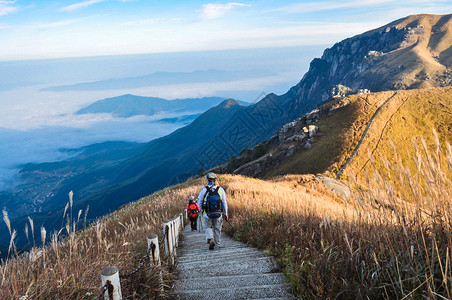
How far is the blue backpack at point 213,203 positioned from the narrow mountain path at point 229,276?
3.42 ft

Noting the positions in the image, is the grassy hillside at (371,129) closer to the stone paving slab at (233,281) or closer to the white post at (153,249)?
the stone paving slab at (233,281)

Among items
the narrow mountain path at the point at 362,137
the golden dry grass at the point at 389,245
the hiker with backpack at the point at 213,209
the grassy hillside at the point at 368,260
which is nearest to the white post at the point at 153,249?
the grassy hillside at the point at 368,260

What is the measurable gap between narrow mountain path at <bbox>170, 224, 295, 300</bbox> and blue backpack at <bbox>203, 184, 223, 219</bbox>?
1042mm

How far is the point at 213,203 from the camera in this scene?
8398 mm

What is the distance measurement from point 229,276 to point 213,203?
10.7 feet

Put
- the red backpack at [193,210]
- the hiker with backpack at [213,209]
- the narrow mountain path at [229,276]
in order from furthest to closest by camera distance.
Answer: the red backpack at [193,210]
the hiker with backpack at [213,209]
the narrow mountain path at [229,276]

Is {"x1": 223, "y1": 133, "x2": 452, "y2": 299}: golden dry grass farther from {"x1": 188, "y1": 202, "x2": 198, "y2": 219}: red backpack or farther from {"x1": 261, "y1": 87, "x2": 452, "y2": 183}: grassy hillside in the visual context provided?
{"x1": 261, "y1": 87, "x2": 452, "y2": 183}: grassy hillside

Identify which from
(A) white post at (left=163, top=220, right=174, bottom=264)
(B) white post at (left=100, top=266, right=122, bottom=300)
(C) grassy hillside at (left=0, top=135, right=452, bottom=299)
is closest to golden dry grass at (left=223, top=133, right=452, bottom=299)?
(C) grassy hillside at (left=0, top=135, right=452, bottom=299)

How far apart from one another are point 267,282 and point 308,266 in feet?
2.77

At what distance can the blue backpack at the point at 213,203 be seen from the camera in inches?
328

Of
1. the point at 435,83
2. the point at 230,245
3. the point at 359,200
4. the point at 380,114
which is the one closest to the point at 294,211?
the point at 230,245

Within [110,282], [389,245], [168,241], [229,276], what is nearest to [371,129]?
[168,241]

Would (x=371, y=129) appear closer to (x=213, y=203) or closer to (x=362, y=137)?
(x=362, y=137)

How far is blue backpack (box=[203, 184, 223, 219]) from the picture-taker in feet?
27.4
